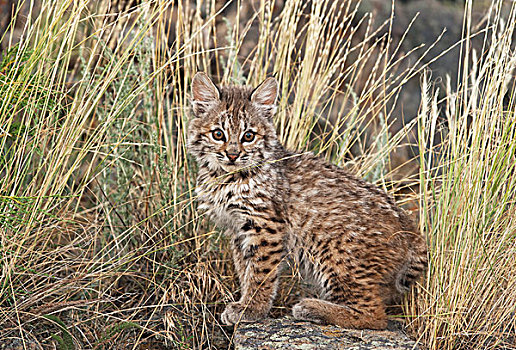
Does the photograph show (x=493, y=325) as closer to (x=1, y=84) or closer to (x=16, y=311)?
(x=16, y=311)

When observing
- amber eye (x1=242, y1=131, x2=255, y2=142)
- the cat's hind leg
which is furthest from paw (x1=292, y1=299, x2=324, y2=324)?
amber eye (x1=242, y1=131, x2=255, y2=142)

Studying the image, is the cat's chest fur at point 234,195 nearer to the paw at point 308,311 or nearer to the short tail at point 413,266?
the paw at point 308,311

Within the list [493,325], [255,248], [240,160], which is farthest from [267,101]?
[493,325]

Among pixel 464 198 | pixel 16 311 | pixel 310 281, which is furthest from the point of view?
pixel 310 281

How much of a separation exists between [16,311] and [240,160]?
1.30 meters

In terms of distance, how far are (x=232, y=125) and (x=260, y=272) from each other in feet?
2.58

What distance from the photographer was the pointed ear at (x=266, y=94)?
10.7ft

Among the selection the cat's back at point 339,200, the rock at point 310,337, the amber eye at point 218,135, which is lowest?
the rock at point 310,337

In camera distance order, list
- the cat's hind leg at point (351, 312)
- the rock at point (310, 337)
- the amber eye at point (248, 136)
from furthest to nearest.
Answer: the amber eye at point (248, 136)
the cat's hind leg at point (351, 312)
the rock at point (310, 337)

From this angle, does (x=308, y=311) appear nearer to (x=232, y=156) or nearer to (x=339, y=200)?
(x=339, y=200)

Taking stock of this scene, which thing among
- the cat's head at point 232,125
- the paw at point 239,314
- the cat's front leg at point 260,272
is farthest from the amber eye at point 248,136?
the paw at point 239,314

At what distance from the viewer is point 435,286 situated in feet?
9.94

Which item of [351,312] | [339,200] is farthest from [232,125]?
[351,312]

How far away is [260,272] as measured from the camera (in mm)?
3119
